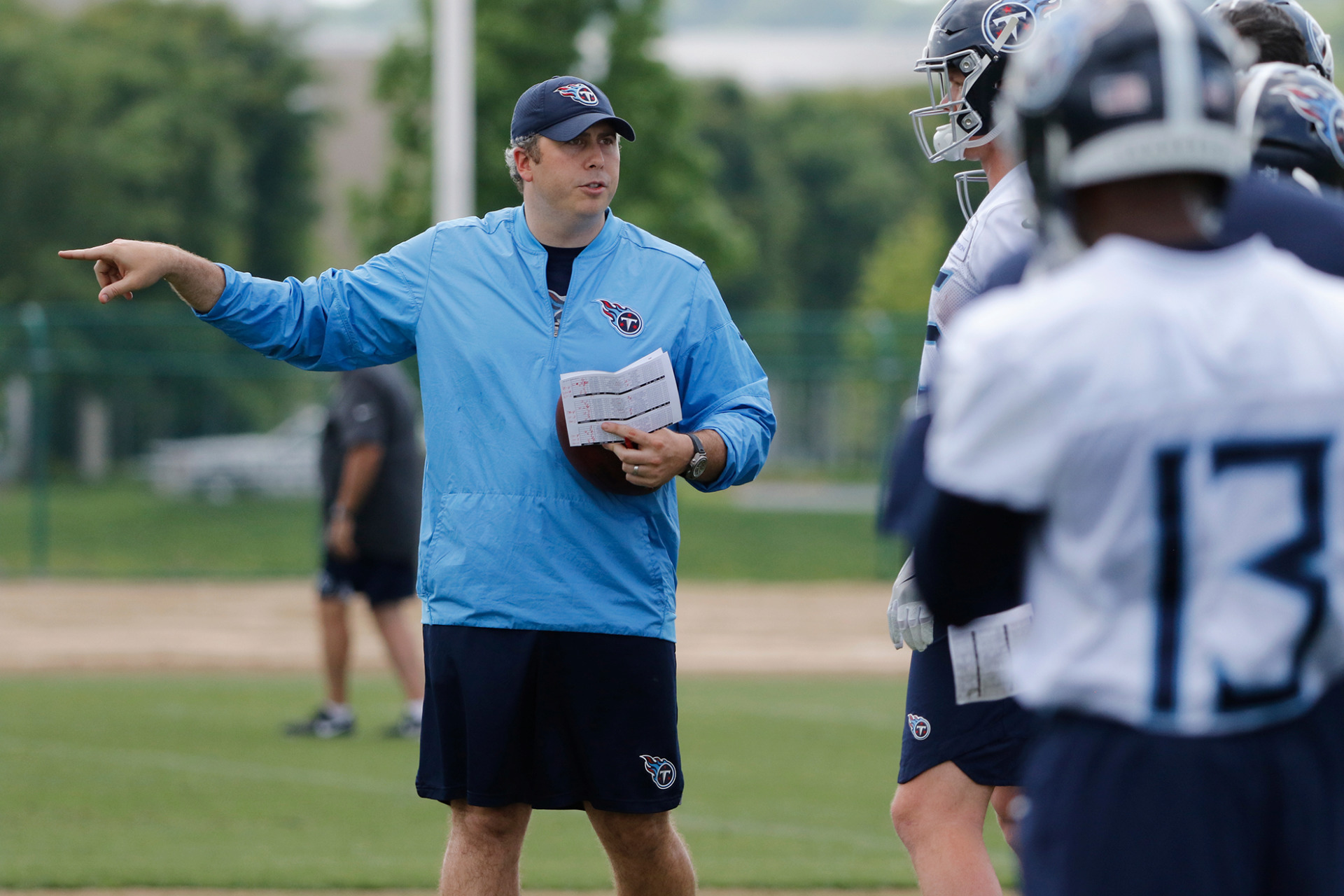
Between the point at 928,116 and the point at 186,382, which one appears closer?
the point at 928,116

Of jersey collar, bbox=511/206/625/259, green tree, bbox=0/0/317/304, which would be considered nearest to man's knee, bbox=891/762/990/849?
jersey collar, bbox=511/206/625/259

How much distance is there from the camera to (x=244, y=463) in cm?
2333

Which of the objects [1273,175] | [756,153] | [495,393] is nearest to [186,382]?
[495,393]

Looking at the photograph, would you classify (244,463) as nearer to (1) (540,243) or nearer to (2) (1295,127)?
(1) (540,243)

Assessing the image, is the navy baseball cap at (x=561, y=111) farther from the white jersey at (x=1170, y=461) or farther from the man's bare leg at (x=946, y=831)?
the white jersey at (x=1170, y=461)

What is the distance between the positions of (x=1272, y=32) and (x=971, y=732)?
5.55 feet

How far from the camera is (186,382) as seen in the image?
899 inches

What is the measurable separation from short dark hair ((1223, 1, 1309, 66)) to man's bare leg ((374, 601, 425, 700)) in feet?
21.8

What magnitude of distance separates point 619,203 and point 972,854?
29508 mm

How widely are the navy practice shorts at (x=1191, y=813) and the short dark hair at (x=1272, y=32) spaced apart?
185 cm

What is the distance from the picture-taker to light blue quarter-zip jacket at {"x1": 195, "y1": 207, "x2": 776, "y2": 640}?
417 centimetres

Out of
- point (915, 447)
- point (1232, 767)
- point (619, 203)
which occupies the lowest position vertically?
point (1232, 767)

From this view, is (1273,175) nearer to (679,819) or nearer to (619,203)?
(679,819)

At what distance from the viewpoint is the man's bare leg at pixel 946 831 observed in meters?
3.71
